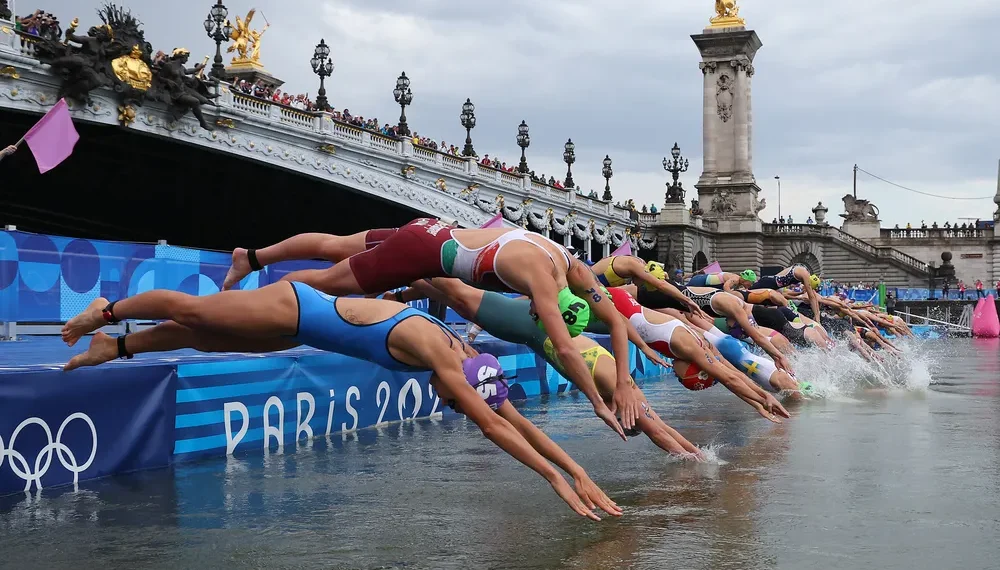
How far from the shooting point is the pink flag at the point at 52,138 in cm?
1405

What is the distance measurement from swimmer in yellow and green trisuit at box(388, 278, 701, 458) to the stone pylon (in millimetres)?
74728

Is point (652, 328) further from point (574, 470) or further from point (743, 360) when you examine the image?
point (574, 470)

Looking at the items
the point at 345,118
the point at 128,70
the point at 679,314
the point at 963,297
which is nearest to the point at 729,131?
the point at 963,297

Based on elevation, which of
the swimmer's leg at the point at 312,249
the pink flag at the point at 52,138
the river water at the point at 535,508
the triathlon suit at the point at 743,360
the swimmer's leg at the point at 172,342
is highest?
the pink flag at the point at 52,138

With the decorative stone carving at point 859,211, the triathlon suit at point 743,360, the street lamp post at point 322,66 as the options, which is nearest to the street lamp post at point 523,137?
the street lamp post at point 322,66

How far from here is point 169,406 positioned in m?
10.0

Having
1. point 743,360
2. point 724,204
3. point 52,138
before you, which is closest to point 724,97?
point 724,204

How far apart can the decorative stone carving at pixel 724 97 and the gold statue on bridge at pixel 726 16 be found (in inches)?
149

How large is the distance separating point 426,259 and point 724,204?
3058 inches

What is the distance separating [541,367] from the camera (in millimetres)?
18594

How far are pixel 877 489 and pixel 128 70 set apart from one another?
115 ft

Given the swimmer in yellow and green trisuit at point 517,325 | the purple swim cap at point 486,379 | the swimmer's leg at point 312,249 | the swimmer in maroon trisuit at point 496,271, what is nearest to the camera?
the purple swim cap at point 486,379

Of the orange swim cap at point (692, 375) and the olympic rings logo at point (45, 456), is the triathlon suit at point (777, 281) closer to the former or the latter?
the orange swim cap at point (692, 375)

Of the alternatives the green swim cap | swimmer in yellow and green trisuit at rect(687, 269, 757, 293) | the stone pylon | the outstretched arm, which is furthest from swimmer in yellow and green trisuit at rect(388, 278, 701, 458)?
the stone pylon
